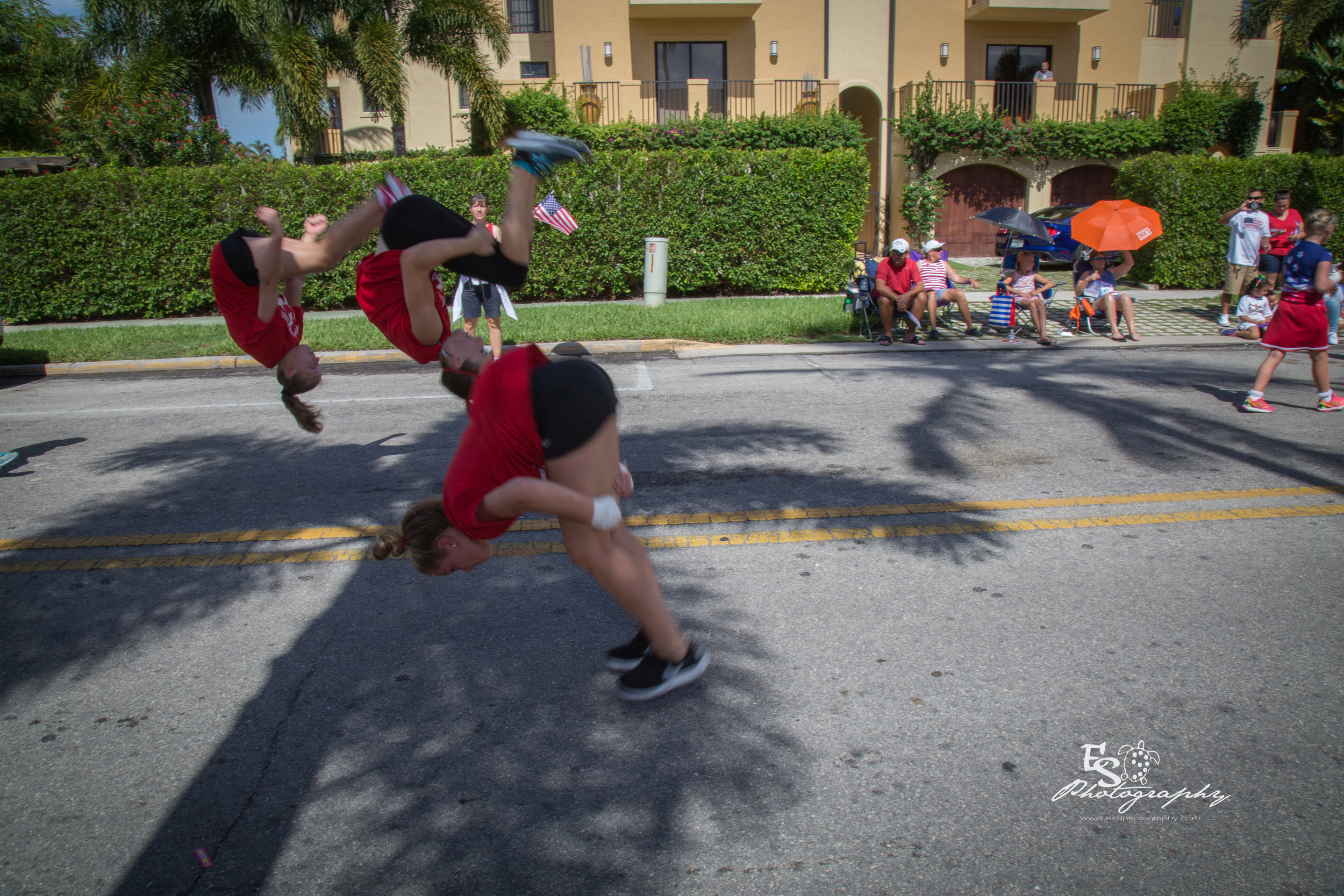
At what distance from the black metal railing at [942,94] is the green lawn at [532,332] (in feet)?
40.9

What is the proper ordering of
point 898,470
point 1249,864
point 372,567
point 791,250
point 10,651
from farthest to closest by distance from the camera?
point 791,250
point 898,470
point 372,567
point 10,651
point 1249,864

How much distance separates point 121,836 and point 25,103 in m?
35.0

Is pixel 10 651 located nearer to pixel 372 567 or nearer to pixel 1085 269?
pixel 372 567

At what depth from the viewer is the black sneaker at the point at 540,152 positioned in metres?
3.61

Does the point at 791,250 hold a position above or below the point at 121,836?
above

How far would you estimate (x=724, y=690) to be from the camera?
128 inches

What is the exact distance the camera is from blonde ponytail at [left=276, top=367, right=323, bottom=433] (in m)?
4.68

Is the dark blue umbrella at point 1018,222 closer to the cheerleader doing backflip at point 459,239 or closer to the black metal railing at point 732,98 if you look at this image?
the cheerleader doing backflip at point 459,239

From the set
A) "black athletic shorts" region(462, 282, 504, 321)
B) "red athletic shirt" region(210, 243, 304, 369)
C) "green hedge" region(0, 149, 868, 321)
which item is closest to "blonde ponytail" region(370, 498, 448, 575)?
"red athletic shirt" region(210, 243, 304, 369)

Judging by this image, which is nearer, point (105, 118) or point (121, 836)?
point (121, 836)

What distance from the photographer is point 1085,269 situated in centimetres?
1258

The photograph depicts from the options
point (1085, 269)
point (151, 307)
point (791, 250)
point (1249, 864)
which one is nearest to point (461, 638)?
point (1249, 864)

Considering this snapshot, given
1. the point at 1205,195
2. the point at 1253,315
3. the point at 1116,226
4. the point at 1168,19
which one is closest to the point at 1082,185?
the point at 1168,19

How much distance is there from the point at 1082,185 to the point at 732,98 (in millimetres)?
10581
